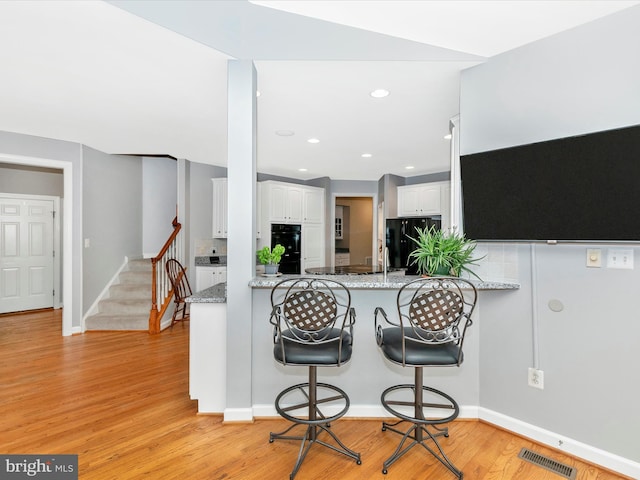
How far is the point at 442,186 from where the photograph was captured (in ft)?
18.8

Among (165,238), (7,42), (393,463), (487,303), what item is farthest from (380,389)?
(165,238)

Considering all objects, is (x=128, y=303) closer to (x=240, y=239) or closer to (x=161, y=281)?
(x=161, y=281)

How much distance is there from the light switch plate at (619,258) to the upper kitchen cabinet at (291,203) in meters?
4.80

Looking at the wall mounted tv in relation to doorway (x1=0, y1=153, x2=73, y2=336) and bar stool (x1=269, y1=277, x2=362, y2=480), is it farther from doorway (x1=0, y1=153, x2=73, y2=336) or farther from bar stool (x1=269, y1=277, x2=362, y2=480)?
doorway (x1=0, y1=153, x2=73, y2=336)

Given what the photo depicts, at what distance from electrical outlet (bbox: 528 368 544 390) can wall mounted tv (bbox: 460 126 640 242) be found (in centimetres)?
85

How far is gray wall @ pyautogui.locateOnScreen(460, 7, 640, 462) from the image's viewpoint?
183 cm

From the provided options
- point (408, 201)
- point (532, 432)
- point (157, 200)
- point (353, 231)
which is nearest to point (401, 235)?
point (408, 201)

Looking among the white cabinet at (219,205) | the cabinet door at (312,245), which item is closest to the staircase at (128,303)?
the white cabinet at (219,205)

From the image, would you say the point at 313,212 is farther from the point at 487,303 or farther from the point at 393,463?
the point at 393,463

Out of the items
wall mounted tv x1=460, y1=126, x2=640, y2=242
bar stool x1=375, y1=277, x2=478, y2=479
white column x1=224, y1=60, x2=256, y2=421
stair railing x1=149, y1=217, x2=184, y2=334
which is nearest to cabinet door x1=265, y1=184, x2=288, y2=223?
stair railing x1=149, y1=217, x2=184, y2=334

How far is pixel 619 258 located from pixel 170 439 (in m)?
2.88

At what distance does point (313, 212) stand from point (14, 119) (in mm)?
4368

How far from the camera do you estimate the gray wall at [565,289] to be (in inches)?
71.9

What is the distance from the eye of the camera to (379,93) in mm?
2805
